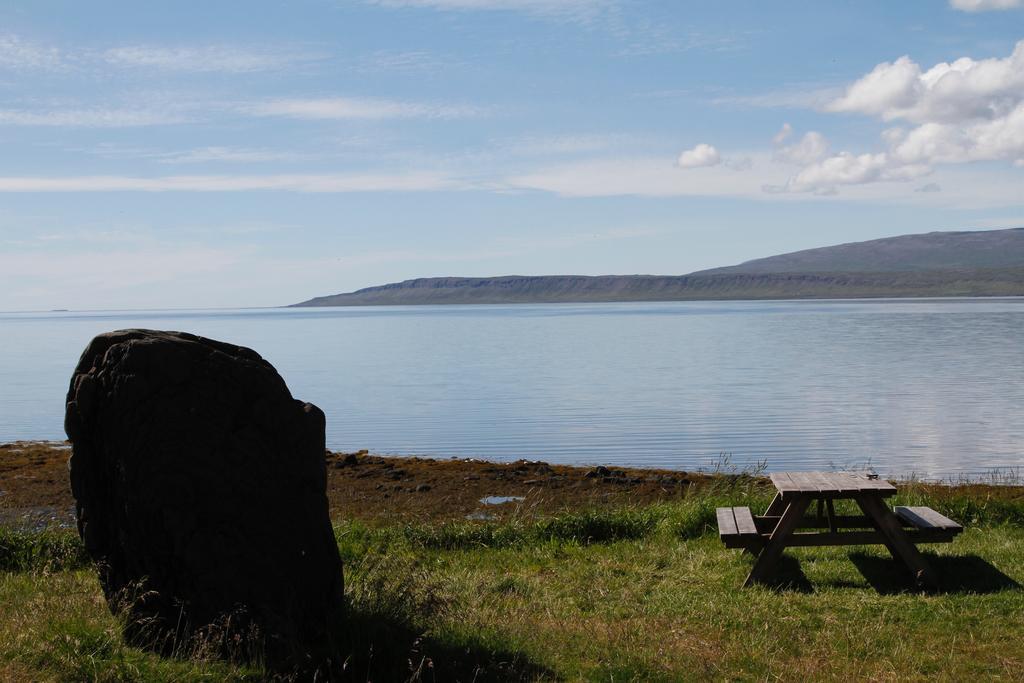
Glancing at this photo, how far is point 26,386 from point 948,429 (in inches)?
1421

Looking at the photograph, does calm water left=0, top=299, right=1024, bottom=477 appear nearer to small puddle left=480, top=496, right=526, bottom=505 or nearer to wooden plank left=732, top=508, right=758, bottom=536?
small puddle left=480, top=496, right=526, bottom=505

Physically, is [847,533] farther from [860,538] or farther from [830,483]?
[830,483]

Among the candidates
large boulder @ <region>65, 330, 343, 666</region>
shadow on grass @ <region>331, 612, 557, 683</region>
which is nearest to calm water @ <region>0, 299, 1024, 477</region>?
shadow on grass @ <region>331, 612, 557, 683</region>

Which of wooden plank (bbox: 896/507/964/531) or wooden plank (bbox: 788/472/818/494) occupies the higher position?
wooden plank (bbox: 788/472/818/494)

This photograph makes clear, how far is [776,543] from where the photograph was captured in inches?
326

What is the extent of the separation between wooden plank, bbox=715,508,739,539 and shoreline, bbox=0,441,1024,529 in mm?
3376

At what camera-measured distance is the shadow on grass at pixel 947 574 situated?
7.96m

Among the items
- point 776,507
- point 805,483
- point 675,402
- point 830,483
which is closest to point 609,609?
point 805,483

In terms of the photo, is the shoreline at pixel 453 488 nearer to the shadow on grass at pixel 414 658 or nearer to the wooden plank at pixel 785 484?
the wooden plank at pixel 785 484

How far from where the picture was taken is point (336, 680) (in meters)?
5.39

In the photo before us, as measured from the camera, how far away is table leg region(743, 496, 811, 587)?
8273 millimetres

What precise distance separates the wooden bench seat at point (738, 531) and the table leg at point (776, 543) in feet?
0.38

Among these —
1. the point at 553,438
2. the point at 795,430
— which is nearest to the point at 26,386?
the point at 553,438

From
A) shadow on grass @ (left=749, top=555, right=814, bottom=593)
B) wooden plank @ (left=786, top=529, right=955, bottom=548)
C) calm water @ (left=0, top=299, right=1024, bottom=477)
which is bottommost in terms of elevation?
calm water @ (left=0, top=299, right=1024, bottom=477)
